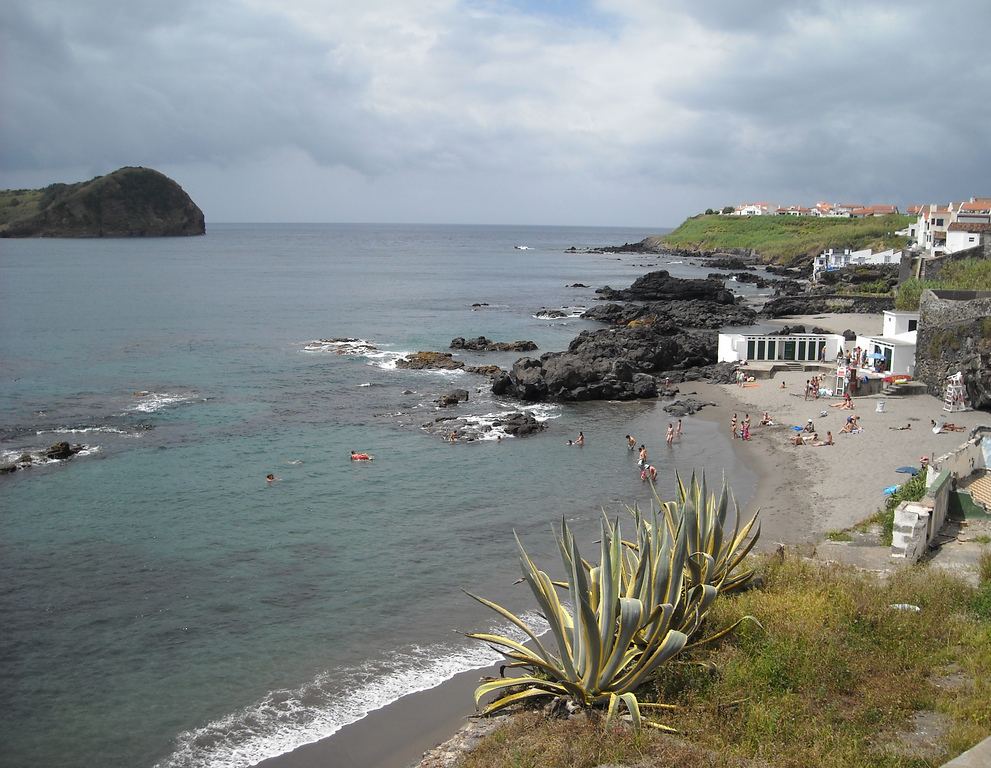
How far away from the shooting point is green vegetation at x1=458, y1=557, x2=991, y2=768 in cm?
819

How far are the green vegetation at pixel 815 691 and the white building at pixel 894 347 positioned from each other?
26552 millimetres

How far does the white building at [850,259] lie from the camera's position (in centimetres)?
8375

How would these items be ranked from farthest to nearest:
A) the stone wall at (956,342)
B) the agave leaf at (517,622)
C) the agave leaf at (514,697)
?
the stone wall at (956,342)
the agave leaf at (514,697)
the agave leaf at (517,622)

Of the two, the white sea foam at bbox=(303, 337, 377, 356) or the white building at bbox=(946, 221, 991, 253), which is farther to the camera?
the white building at bbox=(946, 221, 991, 253)

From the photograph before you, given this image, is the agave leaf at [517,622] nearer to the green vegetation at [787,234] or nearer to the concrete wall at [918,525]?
the concrete wall at [918,525]

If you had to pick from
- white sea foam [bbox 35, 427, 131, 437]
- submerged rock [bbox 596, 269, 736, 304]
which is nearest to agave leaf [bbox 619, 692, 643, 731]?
white sea foam [bbox 35, 427, 131, 437]

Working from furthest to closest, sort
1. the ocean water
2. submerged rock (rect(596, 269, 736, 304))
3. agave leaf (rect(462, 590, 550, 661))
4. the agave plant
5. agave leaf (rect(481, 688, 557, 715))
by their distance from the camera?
submerged rock (rect(596, 269, 736, 304)), the ocean water, the agave plant, agave leaf (rect(481, 688, 557, 715)), agave leaf (rect(462, 590, 550, 661))

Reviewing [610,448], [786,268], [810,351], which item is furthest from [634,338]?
[786,268]

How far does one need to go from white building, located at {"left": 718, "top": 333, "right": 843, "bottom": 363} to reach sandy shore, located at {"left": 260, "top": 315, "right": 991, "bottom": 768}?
8.20 feet

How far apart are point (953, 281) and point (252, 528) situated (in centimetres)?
4176

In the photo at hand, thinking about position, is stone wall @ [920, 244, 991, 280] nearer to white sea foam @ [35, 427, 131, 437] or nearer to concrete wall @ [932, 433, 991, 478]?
concrete wall @ [932, 433, 991, 478]

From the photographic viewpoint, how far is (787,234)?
140 meters

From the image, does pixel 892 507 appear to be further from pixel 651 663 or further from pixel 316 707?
pixel 316 707

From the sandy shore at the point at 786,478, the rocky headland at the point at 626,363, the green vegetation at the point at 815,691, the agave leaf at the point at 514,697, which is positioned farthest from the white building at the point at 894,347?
the agave leaf at the point at 514,697
